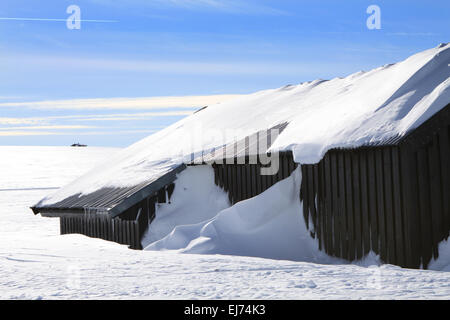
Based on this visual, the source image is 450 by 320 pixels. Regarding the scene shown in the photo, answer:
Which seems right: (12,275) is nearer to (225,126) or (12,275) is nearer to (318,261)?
(318,261)

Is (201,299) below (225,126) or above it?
below

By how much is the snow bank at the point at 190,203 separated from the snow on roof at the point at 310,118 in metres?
0.71

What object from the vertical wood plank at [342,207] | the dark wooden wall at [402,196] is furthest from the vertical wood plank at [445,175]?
the vertical wood plank at [342,207]

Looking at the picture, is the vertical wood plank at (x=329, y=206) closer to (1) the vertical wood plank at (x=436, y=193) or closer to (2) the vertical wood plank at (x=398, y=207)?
(2) the vertical wood plank at (x=398, y=207)

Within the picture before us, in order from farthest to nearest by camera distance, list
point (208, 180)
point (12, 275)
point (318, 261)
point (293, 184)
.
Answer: point (208, 180)
point (293, 184)
point (318, 261)
point (12, 275)

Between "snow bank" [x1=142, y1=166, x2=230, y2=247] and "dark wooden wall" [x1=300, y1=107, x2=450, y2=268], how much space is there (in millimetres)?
4175

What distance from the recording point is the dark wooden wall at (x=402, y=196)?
1111 cm

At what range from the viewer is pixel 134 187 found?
16594 millimetres

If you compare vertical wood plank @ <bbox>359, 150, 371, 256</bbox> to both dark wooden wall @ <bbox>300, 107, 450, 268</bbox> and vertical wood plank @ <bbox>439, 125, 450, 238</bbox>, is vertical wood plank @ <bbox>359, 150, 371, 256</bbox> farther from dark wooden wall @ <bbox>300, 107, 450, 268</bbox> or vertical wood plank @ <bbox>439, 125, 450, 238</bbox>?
vertical wood plank @ <bbox>439, 125, 450, 238</bbox>

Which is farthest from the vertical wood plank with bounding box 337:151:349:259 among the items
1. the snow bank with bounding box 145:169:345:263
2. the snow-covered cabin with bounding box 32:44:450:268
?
the snow bank with bounding box 145:169:345:263

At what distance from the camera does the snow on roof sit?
39.4 ft

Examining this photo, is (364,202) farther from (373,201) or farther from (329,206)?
(329,206)
